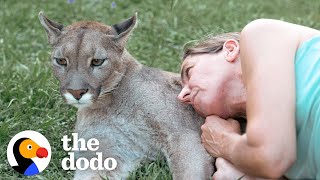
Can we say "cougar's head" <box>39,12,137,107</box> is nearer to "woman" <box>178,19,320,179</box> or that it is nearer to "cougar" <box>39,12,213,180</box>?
"cougar" <box>39,12,213,180</box>

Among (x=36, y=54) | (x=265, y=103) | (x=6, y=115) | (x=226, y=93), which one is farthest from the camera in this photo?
(x=36, y=54)

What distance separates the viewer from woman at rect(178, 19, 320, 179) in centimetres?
321

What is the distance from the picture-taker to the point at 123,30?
4316mm

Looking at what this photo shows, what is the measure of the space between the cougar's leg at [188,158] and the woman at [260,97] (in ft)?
0.25

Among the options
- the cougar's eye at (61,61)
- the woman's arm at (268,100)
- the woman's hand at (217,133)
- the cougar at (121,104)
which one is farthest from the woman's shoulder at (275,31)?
the cougar's eye at (61,61)

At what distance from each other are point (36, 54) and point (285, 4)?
3.05m

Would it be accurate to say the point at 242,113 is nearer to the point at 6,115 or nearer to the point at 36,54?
the point at 6,115

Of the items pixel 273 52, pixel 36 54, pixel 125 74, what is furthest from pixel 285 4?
pixel 273 52

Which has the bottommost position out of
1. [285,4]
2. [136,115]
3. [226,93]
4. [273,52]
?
[285,4]

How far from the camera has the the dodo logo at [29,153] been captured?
4.10 metres

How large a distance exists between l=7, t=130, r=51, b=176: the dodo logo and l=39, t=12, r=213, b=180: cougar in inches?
8.1

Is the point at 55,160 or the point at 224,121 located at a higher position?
the point at 224,121

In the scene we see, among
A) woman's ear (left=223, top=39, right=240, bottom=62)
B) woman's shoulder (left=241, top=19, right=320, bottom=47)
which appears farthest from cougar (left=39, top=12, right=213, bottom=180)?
woman's shoulder (left=241, top=19, right=320, bottom=47)

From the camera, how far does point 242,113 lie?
381cm
